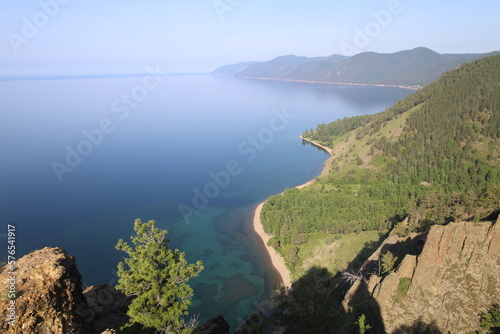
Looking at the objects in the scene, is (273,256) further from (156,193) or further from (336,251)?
(156,193)

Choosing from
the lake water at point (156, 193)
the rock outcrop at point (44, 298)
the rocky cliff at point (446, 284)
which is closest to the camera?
the rock outcrop at point (44, 298)

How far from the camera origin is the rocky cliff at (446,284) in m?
22.4

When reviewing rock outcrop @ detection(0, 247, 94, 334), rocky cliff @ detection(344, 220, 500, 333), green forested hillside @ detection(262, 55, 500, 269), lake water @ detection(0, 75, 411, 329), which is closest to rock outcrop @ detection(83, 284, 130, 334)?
rock outcrop @ detection(0, 247, 94, 334)

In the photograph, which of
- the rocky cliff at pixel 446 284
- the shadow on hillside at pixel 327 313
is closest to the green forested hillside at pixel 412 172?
the rocky cliff at pixel 446 284

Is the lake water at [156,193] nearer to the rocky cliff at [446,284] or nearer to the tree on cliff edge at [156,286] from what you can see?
the rocky cliff at [446,284]

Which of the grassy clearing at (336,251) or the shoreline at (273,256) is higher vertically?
the grassy clearing at (336,251)

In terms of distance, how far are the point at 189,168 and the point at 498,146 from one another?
11280 cm

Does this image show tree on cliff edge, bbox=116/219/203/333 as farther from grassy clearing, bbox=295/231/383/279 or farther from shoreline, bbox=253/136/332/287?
shoreline, bbox=253/136/332/287

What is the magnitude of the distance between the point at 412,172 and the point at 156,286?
100 metres

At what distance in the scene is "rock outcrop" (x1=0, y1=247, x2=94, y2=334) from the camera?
1370 cm

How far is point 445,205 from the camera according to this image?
178 feet

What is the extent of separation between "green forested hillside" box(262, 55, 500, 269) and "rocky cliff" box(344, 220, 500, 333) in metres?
18.1

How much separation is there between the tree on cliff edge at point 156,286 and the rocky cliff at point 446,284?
59.5ft

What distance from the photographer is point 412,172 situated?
99312 millimetres
